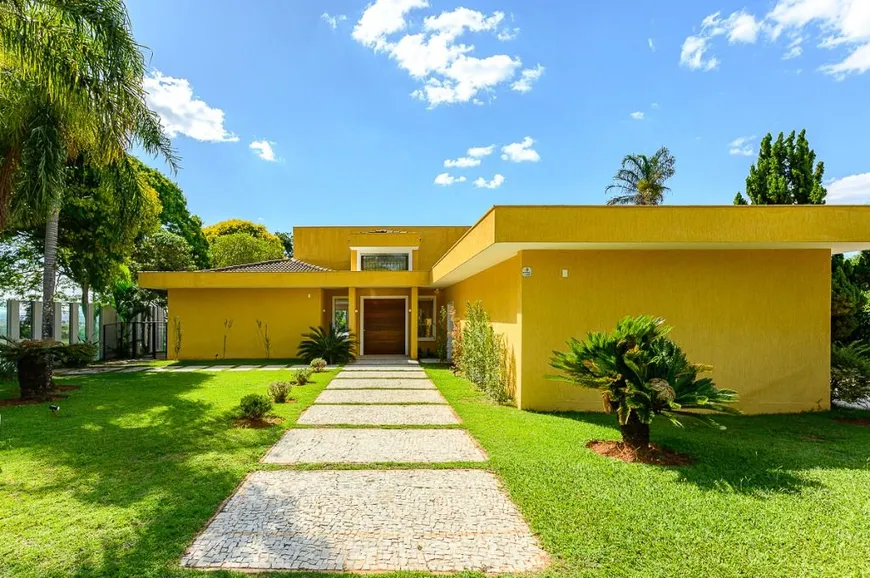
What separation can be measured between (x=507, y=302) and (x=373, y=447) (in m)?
4.80

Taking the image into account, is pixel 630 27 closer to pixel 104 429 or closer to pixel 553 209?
pixel 553 209

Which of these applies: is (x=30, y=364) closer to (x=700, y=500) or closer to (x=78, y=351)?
(x=78, y=351)

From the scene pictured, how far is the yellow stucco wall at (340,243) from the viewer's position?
25.4 m

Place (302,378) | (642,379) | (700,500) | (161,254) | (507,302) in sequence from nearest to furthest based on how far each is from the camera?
1. (700,500)
2. (642,379)
3. (507,302)
4. (302,378)
5. (161,254)

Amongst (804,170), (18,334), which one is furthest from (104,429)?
(804,170)

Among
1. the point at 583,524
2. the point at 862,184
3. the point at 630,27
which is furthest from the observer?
the point at 862,184

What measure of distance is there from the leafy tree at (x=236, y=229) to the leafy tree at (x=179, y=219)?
717 centimetres

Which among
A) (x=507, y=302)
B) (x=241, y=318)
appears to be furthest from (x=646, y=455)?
(x=241, y=318)

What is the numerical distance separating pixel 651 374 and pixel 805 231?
14.7ft

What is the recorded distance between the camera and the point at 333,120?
16266 millimetres

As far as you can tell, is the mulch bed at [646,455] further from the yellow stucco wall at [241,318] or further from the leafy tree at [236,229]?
the leafy tree at [236,229]

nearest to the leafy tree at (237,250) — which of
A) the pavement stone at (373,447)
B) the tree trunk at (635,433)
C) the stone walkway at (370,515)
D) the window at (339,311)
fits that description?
the window at (339,311)

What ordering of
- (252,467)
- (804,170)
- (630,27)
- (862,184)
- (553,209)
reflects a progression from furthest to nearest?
(862,184) < (804,170) < (630,27) < (553,209) < (252,467)

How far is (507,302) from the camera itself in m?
9.84
